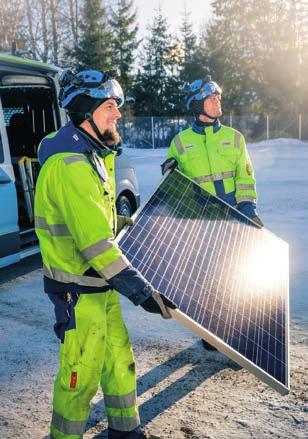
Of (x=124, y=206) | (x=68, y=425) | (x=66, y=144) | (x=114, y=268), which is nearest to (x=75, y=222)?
(x=114, y=268)

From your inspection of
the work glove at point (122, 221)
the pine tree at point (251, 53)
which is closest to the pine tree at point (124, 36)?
the pine tree at point (251, 53)

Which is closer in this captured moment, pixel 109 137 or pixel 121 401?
pixel 109 137

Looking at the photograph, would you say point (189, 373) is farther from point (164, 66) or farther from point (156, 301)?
point (164, 66)

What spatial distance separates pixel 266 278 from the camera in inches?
150

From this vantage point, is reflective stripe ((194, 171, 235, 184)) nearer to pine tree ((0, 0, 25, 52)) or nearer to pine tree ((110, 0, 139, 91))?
pine tree ((0, 0, 25, 52))

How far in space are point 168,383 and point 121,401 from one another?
0.94m

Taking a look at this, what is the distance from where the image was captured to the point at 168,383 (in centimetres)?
384

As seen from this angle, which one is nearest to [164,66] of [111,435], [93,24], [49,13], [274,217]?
[93,24]

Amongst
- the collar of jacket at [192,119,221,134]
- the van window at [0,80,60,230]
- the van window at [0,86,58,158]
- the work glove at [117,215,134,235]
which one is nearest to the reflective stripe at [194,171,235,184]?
the collar of jacket at [192,119,221,134]

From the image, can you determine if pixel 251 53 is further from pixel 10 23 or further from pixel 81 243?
pixel 81 243

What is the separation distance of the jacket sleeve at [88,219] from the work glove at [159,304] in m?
0.20

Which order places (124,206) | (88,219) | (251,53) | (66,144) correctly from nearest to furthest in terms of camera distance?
(88,219)
(66,144)
(124,206)
(251,53)

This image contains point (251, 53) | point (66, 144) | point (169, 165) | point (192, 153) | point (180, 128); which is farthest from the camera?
point (251, 53)

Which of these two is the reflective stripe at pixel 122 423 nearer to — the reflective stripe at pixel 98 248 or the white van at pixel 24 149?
the reflective stripe at pixel 98 248
